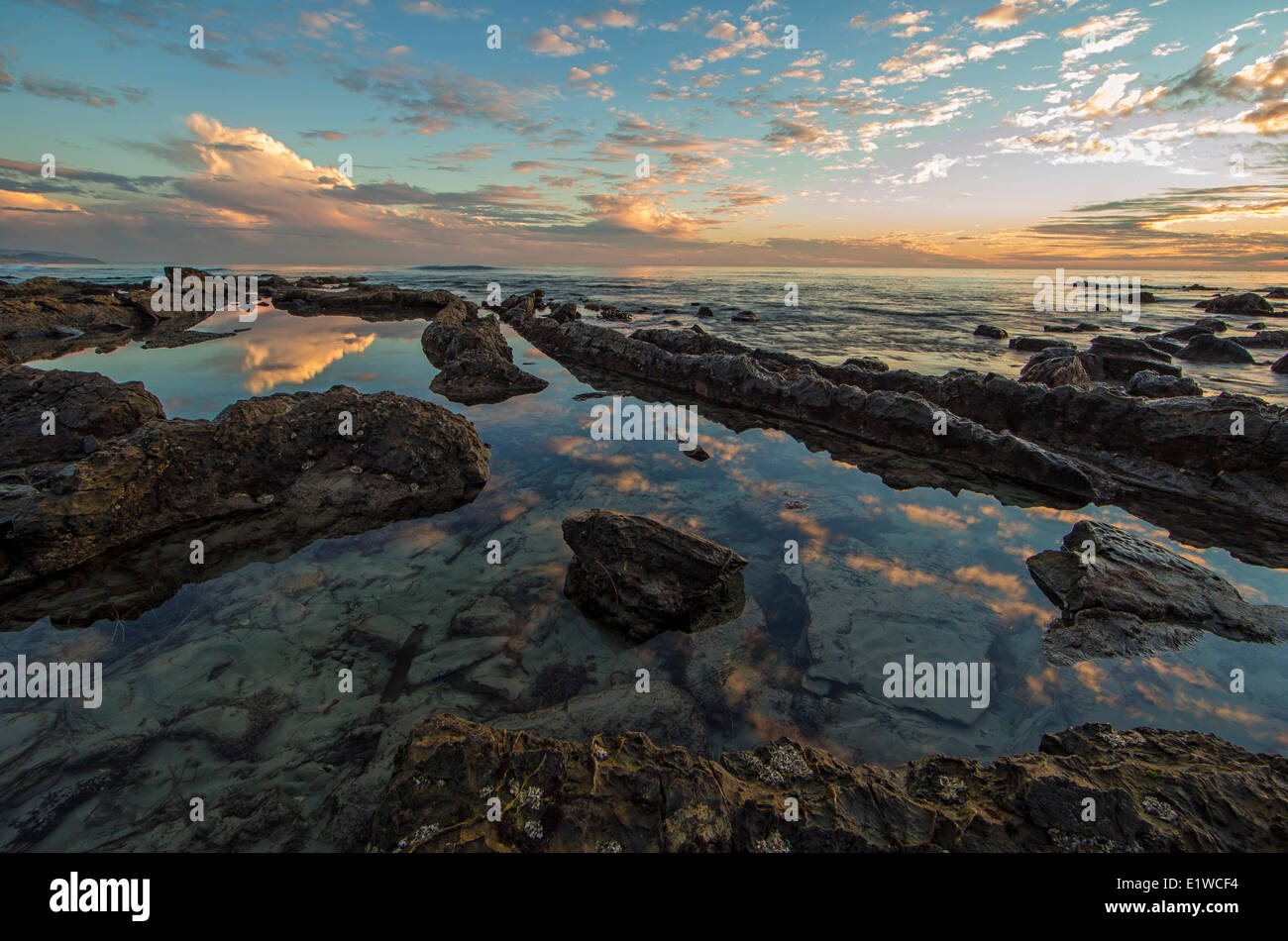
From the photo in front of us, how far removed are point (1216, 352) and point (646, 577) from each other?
36.2 m

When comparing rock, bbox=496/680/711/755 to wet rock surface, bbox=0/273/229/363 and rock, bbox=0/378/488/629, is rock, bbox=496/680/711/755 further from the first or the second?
wet rock surface, bbox=0/273/229/363

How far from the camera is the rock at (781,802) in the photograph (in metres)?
3.02

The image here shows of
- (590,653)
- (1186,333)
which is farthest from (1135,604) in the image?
(1186,333)

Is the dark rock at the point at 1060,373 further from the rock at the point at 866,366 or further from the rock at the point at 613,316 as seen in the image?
the rock at the point at 613,316

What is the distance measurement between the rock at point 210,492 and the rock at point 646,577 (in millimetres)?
3589

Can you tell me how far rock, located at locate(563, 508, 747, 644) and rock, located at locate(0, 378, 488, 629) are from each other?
359 centimetres

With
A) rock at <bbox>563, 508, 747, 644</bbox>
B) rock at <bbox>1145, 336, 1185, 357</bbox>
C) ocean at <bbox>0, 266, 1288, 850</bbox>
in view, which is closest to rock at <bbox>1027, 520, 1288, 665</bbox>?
ocean at <bbox>0, 266, 1288, 850</bbox>

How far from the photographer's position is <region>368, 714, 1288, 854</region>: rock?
9.91 feet

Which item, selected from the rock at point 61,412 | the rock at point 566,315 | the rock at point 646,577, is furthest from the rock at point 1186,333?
the rock at point 61,412
